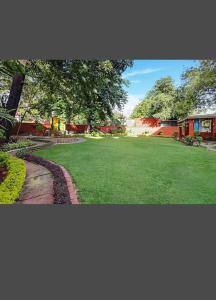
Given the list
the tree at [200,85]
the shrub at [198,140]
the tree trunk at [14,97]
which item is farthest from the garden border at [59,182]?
the tree at [200,85]

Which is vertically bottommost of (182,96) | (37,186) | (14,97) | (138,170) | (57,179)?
(37,186)

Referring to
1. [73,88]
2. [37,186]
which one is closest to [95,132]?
[73,88]

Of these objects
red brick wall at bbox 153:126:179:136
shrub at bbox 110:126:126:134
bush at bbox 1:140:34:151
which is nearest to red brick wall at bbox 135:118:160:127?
red brick wall at bbox 153:126:179:136

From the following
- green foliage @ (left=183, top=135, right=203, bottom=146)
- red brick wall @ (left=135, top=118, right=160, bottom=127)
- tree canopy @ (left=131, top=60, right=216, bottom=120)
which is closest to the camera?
tree canopy @ (left=131, top=60, right=216, bottom=120)

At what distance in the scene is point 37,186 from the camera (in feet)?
14.7

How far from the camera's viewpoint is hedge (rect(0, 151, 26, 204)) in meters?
4.27

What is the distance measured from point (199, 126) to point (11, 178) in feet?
11.3

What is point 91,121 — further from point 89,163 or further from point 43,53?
point 43,53

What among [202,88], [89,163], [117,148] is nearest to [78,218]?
[89,163]

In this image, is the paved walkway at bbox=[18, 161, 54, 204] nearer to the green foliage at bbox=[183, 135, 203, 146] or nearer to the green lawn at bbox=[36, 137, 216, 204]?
the green lawn at bbox=[36, 137, 216, 204]

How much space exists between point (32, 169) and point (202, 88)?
131 inches

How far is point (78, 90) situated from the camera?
5176 millimetres

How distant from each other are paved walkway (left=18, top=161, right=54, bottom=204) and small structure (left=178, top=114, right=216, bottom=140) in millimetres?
2438

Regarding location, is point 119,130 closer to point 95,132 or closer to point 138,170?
point 95,132
